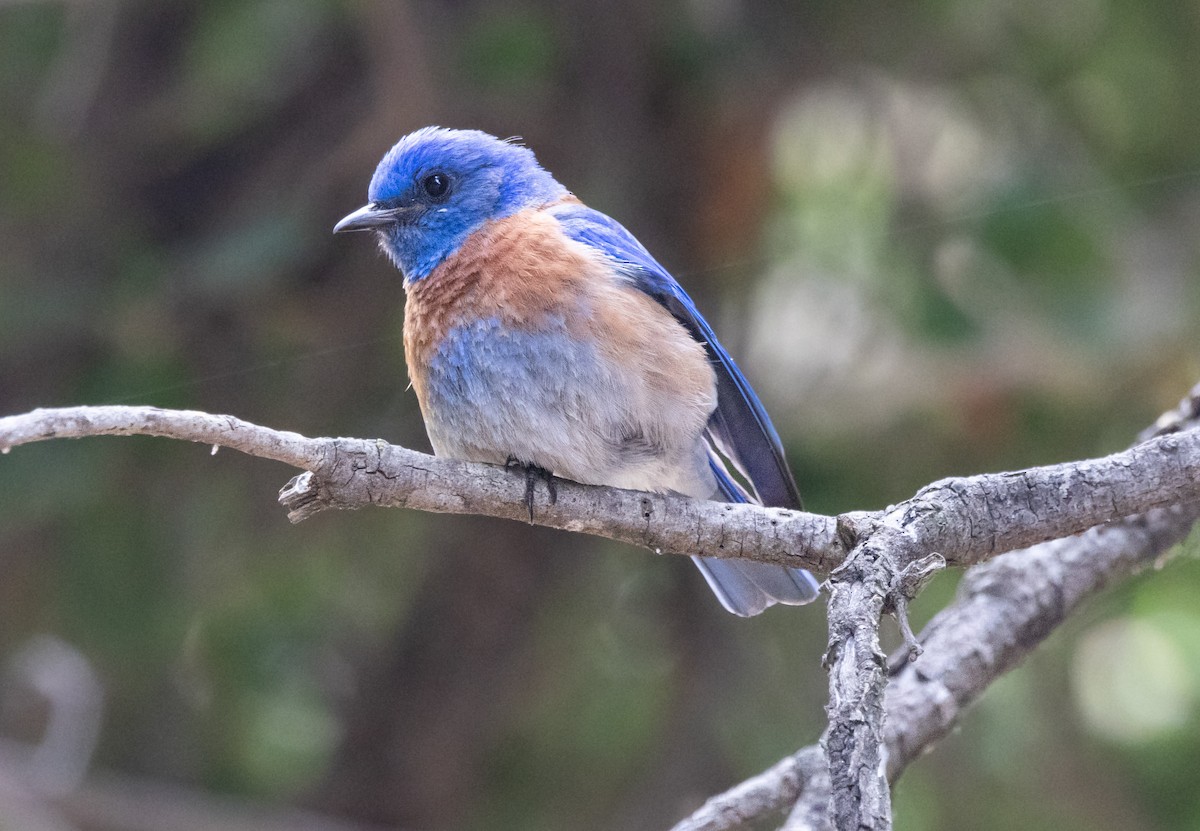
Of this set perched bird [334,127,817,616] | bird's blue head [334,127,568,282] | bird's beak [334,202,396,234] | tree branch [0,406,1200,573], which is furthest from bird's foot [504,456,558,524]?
bird's beak [334,202,396,234]

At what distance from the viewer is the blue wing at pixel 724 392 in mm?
3600

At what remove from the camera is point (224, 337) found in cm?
503

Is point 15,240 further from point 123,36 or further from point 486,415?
point 486,415

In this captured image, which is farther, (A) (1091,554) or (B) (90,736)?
(B) (90,736)

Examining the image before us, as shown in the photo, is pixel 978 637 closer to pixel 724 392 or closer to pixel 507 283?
pixel 724 392

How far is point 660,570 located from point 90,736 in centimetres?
219

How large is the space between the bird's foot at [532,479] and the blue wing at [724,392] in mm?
645

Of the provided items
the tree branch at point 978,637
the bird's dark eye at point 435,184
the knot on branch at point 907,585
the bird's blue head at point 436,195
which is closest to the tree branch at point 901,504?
the knot on branch at point 907,585

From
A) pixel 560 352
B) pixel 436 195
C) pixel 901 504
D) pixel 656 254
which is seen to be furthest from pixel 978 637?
pixel 656 254

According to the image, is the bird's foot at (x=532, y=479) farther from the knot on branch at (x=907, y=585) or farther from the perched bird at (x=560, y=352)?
the knot on branch at (x=907, y=585)

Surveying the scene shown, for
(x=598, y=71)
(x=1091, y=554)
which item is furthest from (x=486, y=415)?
(x=598, y=71)

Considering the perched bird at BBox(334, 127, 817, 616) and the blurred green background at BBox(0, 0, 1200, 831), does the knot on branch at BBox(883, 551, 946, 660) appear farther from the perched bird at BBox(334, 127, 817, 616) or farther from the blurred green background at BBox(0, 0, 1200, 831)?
the blurred green background at BBox(0, 0, 1200, 831)

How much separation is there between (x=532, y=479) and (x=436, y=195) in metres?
1.37

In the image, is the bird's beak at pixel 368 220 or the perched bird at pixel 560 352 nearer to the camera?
the perched bird at pixel 560 352
